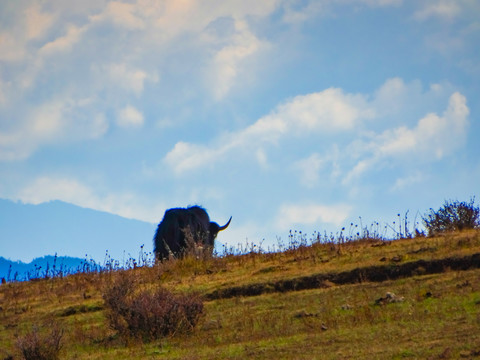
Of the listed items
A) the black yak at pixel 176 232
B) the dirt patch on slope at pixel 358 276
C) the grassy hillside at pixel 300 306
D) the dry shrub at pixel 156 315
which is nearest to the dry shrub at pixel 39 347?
the grassy hillside at pixel 300 306

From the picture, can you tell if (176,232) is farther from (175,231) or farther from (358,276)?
(358,276)

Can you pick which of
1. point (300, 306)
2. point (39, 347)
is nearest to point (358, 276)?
point (300, 306)

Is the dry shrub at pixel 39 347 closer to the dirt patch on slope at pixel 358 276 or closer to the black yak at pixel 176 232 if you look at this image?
the dirt patch on slope at pixel 358 276

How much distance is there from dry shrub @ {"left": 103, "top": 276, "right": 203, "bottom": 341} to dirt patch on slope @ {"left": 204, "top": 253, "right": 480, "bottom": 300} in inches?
92.8

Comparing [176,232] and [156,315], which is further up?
[176,232]

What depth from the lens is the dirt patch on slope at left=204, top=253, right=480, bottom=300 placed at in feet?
44.9

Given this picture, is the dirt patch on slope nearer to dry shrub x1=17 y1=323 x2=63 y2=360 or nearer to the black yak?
dry shrub x1=17 y1=323 x2=63 y2=360

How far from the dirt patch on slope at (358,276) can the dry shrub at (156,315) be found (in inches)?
92.8

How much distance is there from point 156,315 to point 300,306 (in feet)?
8.74

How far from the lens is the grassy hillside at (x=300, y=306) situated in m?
9.20

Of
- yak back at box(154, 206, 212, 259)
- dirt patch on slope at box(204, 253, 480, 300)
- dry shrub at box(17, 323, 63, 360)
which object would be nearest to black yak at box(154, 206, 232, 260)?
yak back at box(154, 206, 212, 259)

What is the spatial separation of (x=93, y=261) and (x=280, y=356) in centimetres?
1308

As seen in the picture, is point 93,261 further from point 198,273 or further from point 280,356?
point 280,356

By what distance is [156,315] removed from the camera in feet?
37.6
